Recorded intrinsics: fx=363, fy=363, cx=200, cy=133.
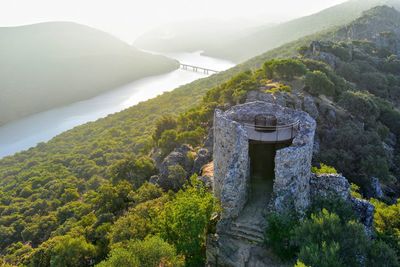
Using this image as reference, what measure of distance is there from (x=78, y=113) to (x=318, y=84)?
5770 cm

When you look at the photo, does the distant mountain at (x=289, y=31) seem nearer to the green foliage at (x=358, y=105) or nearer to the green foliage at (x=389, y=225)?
the green foliage at (x=358, y=105)

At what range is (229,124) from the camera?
12000 millimetres

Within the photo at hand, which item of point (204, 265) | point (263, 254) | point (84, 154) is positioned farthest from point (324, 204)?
point (84, 154)

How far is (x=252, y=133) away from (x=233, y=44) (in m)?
127

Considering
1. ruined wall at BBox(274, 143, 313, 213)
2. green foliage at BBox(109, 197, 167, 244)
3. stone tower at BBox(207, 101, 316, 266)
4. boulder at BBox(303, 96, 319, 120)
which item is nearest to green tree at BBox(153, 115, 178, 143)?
boulder at BBox(303, 96, 319, 120)

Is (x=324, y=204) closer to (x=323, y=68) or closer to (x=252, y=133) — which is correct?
(x=252, y=133)

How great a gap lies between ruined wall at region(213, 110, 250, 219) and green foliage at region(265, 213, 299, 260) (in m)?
1.35

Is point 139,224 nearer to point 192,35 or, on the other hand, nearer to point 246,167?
point 246,167

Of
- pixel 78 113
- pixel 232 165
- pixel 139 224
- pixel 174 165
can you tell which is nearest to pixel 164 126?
pixel 174 165

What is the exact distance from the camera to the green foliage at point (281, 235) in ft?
33.9

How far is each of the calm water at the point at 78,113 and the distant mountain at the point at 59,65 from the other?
3.15m

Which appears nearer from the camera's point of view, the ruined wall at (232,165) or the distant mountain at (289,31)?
the ruined wall at (232,165)

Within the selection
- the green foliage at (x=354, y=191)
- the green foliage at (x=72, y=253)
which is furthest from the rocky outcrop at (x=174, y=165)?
the green foliage at (x=354, y=191)

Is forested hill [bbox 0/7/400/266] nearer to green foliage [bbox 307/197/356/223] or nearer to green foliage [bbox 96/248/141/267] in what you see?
green foliage [bbox 96/248/141/267]
